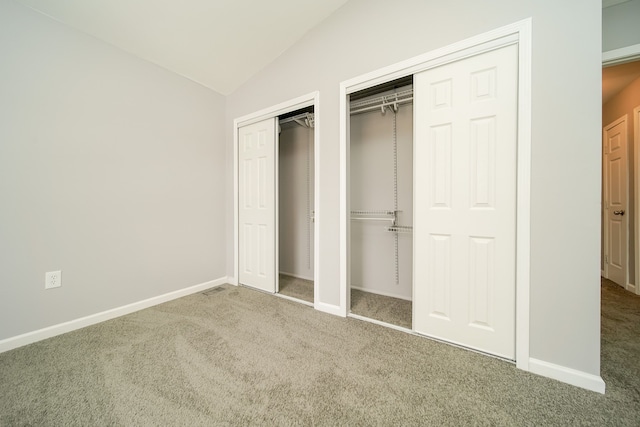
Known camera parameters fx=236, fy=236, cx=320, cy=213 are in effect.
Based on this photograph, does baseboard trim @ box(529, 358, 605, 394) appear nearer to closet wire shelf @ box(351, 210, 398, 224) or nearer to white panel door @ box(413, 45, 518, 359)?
white panel door @ box(413, 45, 518, 359)

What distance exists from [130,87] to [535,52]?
3226 mm

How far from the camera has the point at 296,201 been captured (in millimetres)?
3500

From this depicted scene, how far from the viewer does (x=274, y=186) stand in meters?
2.73

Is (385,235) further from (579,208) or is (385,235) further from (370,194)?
(579,208)

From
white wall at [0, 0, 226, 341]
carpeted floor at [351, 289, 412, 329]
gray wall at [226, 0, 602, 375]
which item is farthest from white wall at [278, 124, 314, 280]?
gray wall at [226, 0, 602, 375]

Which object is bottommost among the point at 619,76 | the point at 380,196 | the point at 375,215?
the point at 375,215

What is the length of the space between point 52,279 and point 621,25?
4768 millimetres

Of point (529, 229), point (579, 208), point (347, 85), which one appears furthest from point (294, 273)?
point (579, 208)

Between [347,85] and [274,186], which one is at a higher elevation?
[347,85]

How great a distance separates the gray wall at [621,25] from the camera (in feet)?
5.66

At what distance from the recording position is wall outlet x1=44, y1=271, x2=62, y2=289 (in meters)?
1.84

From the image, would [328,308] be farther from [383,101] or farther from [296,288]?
[383,101]

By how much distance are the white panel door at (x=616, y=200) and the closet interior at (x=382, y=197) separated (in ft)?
8.88

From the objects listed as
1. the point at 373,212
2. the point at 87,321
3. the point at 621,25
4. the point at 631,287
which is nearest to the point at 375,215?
the point at 373,212
